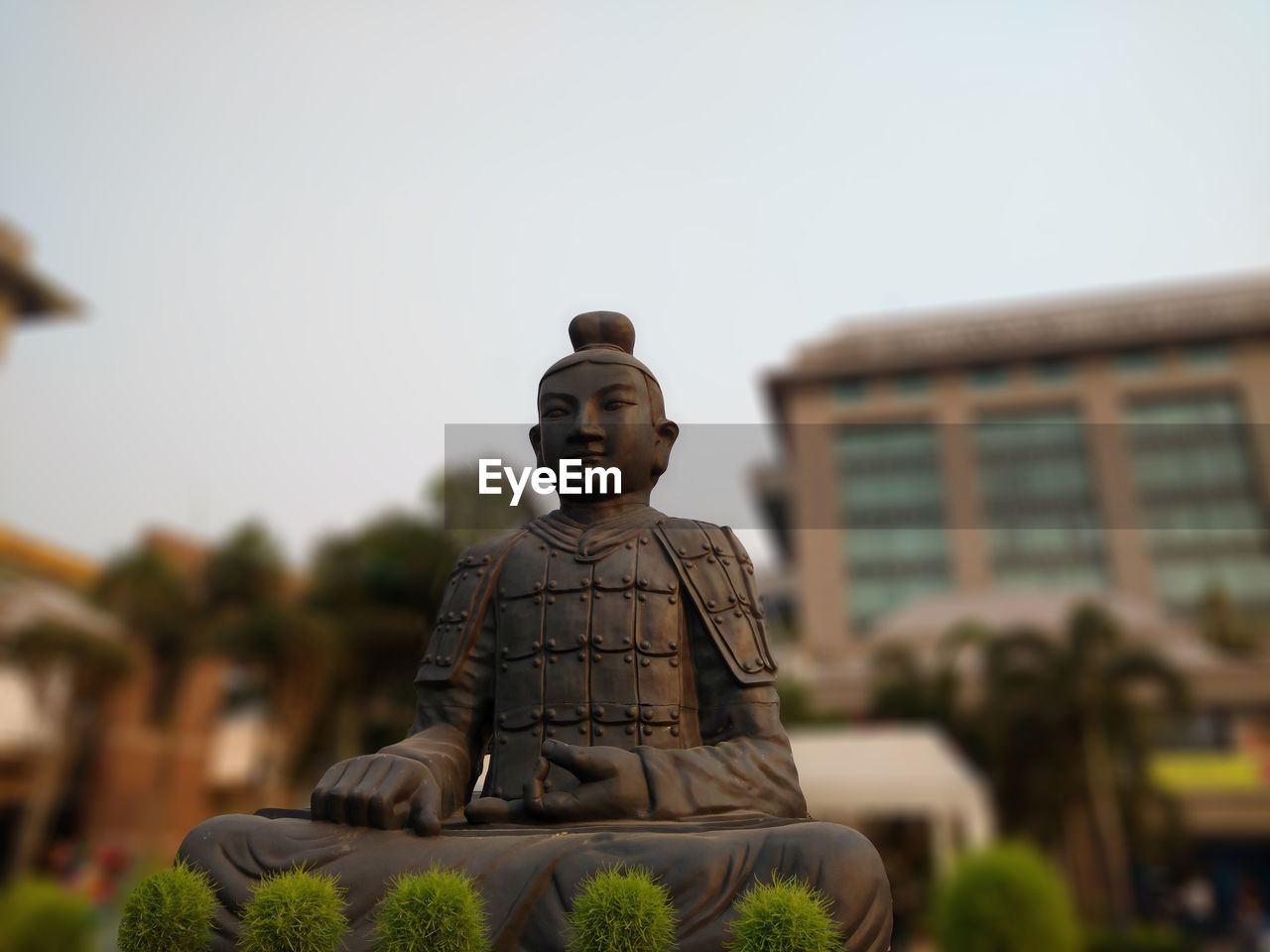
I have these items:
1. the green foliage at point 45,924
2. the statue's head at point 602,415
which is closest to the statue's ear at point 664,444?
the statue's head at point 602,415

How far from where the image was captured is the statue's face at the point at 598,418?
4230 mm

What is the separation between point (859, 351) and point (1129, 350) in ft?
37.5

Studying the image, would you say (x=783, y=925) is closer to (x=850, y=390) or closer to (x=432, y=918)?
(x=432, y=918)

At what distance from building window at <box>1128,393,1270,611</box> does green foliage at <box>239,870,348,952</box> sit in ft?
150

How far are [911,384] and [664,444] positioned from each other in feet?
147

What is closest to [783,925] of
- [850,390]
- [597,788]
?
[597,788]

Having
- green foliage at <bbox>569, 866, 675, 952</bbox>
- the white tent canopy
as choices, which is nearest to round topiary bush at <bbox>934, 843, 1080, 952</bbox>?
the white tent canopy

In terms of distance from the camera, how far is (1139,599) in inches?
1652

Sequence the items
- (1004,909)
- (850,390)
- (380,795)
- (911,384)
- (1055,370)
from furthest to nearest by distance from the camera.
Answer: (850,390), (911,384), (1055,370), (1004,909), (380,795)

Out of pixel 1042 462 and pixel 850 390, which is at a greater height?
pixel 850 390

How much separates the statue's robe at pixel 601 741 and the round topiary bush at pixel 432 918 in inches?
13.2

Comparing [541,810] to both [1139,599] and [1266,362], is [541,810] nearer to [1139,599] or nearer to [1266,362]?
[1139,599]

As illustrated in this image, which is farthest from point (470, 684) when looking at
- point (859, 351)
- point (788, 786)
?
point (859, 351)

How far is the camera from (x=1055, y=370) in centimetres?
4591
